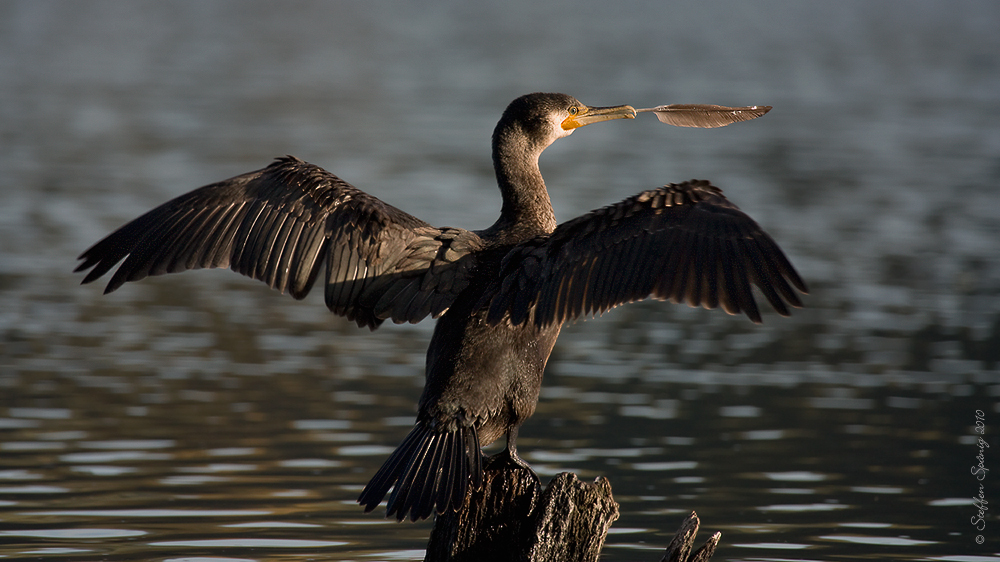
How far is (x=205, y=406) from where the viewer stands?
8992 millimetres

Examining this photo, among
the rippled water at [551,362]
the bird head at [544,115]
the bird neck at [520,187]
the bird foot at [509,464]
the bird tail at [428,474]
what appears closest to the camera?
the bird tail at [428,474]

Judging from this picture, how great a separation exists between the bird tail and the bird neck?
48.0 inches

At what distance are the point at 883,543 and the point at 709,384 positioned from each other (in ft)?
9.89

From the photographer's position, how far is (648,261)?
539 centimetres

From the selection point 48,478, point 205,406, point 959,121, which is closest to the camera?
point 48,478

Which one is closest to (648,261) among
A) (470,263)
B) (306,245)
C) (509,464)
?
(470,263)

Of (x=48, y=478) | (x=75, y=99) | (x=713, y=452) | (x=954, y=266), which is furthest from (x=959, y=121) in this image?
(x=48, y=478)

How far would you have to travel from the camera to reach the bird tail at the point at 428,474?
5082 mm

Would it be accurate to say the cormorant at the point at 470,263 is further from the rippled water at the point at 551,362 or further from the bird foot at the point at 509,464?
the rippled water at the point at 551,362

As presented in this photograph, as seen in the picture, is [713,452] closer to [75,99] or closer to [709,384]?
[709,384]

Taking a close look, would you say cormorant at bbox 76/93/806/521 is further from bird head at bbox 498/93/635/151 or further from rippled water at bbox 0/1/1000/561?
rippled water at bbox 0/1/1000/561

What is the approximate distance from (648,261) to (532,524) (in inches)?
46.0

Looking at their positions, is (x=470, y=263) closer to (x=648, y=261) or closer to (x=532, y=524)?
(x=648, y=261)

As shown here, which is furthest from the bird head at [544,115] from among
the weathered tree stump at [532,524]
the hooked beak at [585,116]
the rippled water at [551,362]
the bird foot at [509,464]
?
the rippled water at [551,362]
